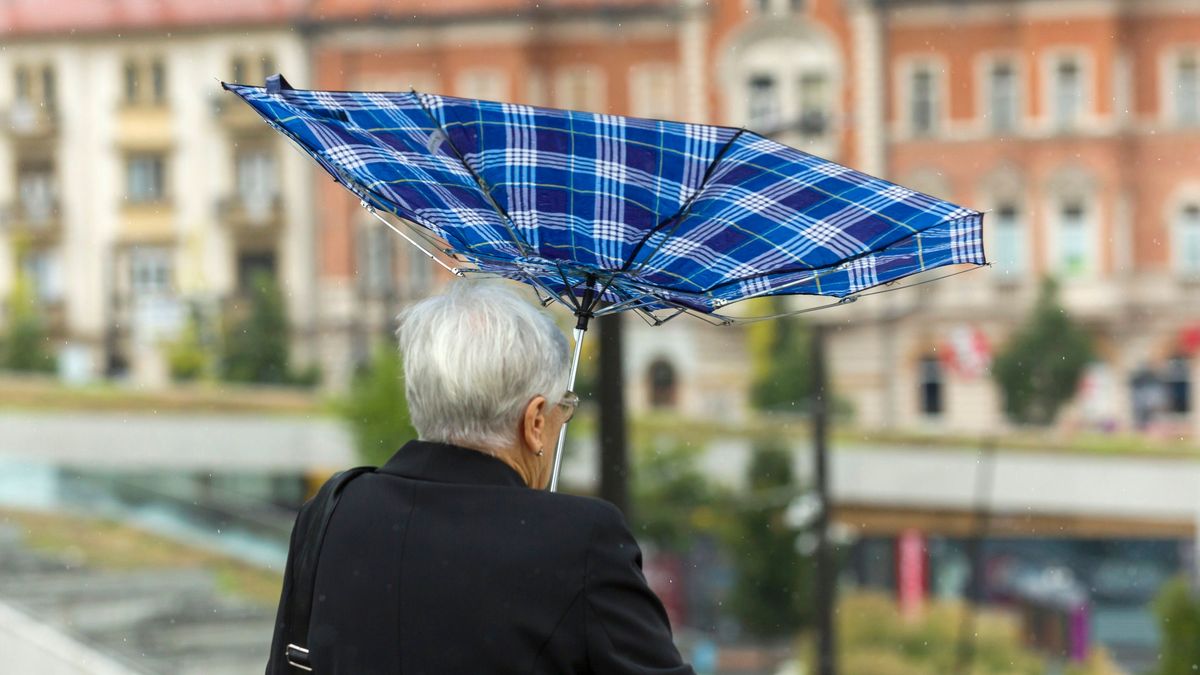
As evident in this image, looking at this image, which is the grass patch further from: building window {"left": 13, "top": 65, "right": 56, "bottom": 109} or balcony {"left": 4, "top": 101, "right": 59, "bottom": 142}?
building window {"left": 13, "top": 65, "right": 56, "bottom": 109}

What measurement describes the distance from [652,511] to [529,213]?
79.0 feet

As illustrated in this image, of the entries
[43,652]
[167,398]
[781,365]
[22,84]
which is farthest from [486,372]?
[22,84]

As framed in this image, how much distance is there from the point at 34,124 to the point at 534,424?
113ft

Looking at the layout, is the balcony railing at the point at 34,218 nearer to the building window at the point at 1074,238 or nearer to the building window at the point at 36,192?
the building window at the point at 36,192

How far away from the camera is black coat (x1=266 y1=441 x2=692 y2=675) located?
1521 mm

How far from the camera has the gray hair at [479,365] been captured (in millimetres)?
1607

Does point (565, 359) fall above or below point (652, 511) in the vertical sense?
above

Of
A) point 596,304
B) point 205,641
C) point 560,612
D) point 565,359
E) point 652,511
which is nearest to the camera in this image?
point 560,612

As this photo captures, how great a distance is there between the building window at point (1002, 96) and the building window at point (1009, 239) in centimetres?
165

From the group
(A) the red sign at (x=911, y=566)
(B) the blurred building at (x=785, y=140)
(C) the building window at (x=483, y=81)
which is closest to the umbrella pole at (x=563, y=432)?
(A) the red sign at (x=911, y=566)

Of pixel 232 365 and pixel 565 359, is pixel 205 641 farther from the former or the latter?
pixel 232 365

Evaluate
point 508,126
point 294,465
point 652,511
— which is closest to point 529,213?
point 508,126

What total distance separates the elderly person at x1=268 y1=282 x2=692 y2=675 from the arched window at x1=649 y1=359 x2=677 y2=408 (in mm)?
32177

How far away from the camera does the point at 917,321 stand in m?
34.0
